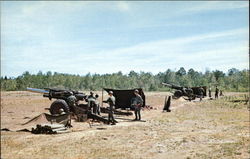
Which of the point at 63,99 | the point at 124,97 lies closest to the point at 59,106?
the point at 63,99

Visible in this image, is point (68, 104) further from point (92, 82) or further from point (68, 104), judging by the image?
point (92, 82)

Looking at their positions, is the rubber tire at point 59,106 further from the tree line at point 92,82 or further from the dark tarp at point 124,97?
the tree line at point 92,82

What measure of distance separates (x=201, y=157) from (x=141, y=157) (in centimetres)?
176

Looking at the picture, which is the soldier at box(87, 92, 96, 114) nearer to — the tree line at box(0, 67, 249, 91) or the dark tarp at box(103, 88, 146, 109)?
the dark tarp at box(103, 88, 146, 109)

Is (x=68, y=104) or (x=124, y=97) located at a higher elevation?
(x=124, y=97)

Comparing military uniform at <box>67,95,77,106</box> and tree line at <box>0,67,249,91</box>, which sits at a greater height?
tree line at <box>0,67,249,91</box>

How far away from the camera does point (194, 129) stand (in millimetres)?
13180

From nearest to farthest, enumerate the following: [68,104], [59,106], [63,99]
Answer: [59,106]
[68,104]
[63,99]

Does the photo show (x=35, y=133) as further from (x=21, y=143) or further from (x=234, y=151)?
(x=234, y=151)

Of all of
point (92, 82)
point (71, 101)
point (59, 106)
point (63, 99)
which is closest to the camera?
point (59, 106)

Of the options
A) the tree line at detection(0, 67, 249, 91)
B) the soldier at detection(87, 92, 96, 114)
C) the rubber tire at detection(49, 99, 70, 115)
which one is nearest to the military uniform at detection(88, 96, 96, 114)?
the soldier at detection(87, 92, 96, 114)

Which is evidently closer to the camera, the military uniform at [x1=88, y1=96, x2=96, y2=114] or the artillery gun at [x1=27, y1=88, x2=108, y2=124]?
the artillery gun at [x1=27, y1=88, x2=108, y2=124]

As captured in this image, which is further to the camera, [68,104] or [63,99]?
[63,99]

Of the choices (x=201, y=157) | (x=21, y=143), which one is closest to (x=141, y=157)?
(x=201, y=157)
